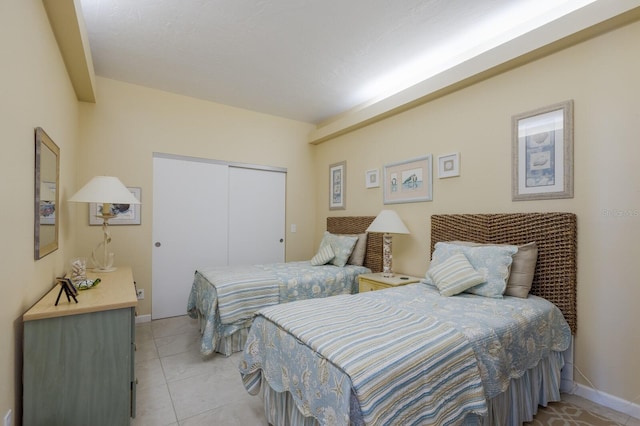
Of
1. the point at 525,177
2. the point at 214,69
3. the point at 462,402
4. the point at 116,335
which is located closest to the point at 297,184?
the point at 214,69

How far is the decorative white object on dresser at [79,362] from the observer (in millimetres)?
1419

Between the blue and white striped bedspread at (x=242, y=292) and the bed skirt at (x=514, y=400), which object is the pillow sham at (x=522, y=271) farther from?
the blue and white striped bedspread at (x=242, y=292)

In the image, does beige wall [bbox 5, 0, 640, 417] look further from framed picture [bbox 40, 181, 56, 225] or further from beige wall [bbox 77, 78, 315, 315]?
framed picture [bbox 40, 181, 56, 225]

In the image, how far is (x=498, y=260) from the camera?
217cm

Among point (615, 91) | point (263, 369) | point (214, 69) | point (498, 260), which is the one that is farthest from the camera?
point (214, 69)

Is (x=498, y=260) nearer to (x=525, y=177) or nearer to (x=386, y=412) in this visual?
(x=525, y=177)

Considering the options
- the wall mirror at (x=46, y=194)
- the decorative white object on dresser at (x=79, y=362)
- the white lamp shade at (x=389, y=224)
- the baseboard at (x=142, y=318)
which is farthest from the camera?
the baseboard at (x=142, y=318)

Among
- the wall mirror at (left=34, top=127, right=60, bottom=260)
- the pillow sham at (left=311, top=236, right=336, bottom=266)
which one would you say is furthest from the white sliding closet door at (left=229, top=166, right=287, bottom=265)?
the wall mirror at (left=34, top=127, right=60, bottom=260)

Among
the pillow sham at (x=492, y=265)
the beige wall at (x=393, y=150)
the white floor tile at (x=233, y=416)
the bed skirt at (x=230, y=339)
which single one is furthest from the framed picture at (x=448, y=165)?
the white floor tile at (x=233, y=416)

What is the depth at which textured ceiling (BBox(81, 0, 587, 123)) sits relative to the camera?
7.11 feet

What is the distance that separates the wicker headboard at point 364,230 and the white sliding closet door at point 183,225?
154cm

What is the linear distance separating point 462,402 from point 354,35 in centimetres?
258

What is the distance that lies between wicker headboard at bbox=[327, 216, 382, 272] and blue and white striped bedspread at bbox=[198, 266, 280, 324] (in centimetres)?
129

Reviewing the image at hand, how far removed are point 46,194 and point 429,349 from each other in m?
2.36
